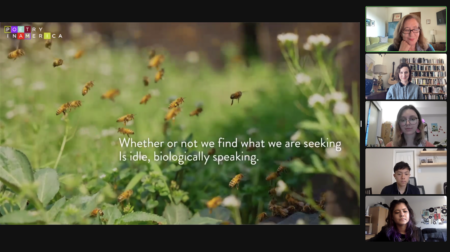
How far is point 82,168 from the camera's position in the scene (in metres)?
4.48

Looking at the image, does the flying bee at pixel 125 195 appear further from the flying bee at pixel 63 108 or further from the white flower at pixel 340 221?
the white flower at pixel 340 221

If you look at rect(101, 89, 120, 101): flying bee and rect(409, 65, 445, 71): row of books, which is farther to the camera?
rect(101, 89, 120, 101): flying bee

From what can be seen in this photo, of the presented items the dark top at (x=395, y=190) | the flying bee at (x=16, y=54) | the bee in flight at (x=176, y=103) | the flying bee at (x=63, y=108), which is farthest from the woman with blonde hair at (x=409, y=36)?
the flying bee at (x=16, y=54)

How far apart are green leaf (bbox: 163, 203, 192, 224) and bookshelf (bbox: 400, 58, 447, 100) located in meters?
2.21

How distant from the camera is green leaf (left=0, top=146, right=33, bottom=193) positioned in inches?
166

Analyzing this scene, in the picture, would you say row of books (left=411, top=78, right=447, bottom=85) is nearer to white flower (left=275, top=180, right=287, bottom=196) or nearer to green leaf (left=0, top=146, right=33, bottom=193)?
white flower (left=275, top=180, right=287, bottom=196)

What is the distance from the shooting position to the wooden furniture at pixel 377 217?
172 inches

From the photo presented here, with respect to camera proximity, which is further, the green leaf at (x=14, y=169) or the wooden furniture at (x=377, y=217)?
the wooden furniture at (x=377, y=217)

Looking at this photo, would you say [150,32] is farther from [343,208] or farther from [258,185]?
[343,208]

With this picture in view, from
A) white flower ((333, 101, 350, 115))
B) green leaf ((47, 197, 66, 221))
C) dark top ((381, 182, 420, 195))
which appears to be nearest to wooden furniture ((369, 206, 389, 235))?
dark top ((381, 182, 420, 195))

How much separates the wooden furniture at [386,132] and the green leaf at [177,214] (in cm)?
176
